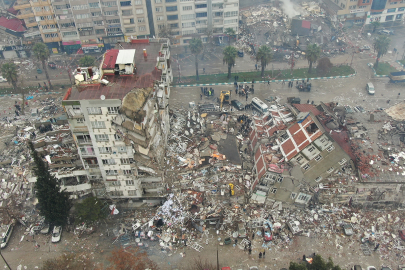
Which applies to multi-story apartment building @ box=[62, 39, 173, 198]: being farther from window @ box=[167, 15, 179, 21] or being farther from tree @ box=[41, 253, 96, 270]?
window @ box=[167, 15, 179, 21]

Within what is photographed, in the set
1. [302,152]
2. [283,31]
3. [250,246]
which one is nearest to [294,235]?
[250,246]

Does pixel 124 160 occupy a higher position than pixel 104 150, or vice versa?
pixel 104 150

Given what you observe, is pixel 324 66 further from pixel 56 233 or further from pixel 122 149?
pixel 56 233

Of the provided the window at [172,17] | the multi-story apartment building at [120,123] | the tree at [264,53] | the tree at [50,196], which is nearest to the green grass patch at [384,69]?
the tree at [264,53]

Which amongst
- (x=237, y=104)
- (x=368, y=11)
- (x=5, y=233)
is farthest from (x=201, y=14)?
(x=5, y=233)

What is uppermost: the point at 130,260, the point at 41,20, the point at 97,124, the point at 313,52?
the point at 41,20

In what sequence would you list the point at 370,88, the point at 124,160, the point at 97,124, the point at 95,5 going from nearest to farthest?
the point at 97,124, the point at 124,160, the point at 370,88, the point at 95,5

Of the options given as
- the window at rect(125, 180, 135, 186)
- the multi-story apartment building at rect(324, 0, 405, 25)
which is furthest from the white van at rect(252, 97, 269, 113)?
the multi-story apartment building at rect(324, 0, 405, 25)
